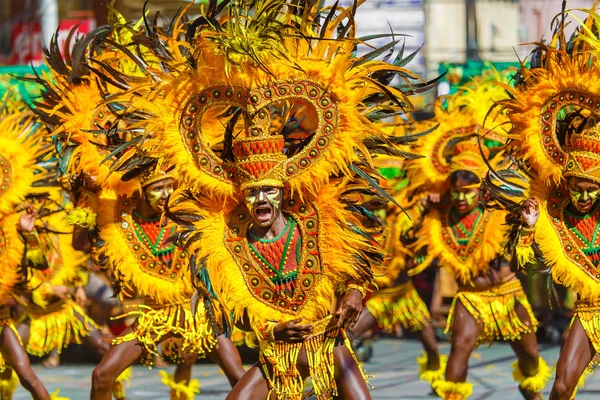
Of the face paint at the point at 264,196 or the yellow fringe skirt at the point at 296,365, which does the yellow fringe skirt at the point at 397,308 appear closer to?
the yellow fringe skirt at the point at 296,365

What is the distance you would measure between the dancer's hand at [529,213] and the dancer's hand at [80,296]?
7075 mm

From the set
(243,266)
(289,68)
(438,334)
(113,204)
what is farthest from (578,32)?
(438,334)

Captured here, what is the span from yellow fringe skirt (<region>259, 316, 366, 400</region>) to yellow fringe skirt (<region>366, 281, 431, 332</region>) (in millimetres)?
4144

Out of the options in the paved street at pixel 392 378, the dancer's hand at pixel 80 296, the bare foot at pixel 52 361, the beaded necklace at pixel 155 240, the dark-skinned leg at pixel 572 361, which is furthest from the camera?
the bare foot at pixel 52 361

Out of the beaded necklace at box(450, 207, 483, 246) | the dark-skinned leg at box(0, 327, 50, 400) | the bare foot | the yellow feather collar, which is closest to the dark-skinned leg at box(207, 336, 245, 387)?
the yellow feather collar

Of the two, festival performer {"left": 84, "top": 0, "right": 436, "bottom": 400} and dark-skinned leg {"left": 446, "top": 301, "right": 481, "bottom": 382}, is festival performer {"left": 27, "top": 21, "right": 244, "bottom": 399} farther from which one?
dark-skinned leg {"left": 446, "top": 301, "right": 481, "bottom": 382}

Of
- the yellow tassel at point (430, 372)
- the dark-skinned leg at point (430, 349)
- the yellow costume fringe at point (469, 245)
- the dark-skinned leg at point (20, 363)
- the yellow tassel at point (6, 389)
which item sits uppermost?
the yellow costume fringe at point (469, 245)

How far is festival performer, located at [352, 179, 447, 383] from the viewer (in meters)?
10.9

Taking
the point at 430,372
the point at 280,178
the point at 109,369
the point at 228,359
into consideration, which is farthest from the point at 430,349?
the point at 280,178

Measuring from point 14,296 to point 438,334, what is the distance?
7612 mm

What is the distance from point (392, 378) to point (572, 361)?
525cm

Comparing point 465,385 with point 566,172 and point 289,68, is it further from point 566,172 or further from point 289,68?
point 289,68

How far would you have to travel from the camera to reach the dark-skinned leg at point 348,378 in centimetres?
674

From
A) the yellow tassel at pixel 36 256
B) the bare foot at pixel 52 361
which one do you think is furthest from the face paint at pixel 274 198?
the bare foot at pixel 52 361
